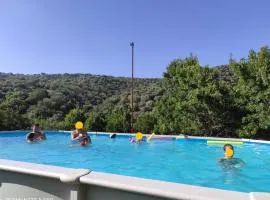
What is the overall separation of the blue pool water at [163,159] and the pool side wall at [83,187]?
16.9 feet

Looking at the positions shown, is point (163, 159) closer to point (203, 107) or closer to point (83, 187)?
point (203, 107)

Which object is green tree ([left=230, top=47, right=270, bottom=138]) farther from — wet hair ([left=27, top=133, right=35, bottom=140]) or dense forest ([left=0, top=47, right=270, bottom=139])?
wet hair ([left=27, top=133, right=35, bottom=140])

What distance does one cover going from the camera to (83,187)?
3.06 metres

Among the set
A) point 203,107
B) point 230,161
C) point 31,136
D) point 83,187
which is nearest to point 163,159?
point 230,161

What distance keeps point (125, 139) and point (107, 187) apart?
15.0 m

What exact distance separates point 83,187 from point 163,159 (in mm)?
8825

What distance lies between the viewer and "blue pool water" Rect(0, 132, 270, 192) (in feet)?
28.2

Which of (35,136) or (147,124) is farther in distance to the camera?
(147,124)

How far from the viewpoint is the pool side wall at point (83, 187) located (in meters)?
2.59

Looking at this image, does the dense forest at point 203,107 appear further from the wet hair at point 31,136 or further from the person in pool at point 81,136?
the wet hair at point 31,136

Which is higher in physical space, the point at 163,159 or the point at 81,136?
the point at 81,136

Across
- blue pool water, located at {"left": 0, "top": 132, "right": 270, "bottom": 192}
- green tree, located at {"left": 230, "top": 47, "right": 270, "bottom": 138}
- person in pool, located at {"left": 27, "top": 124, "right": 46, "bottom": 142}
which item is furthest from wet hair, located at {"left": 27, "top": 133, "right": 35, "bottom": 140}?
Answer: green tree, located at {"left": 230, "top": 47, "right": 270, "bottom": 138}

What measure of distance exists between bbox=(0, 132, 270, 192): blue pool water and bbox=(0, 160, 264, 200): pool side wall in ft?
16.9

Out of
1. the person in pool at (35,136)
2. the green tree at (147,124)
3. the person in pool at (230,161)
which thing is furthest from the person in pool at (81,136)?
the person in pool at (230,161)
